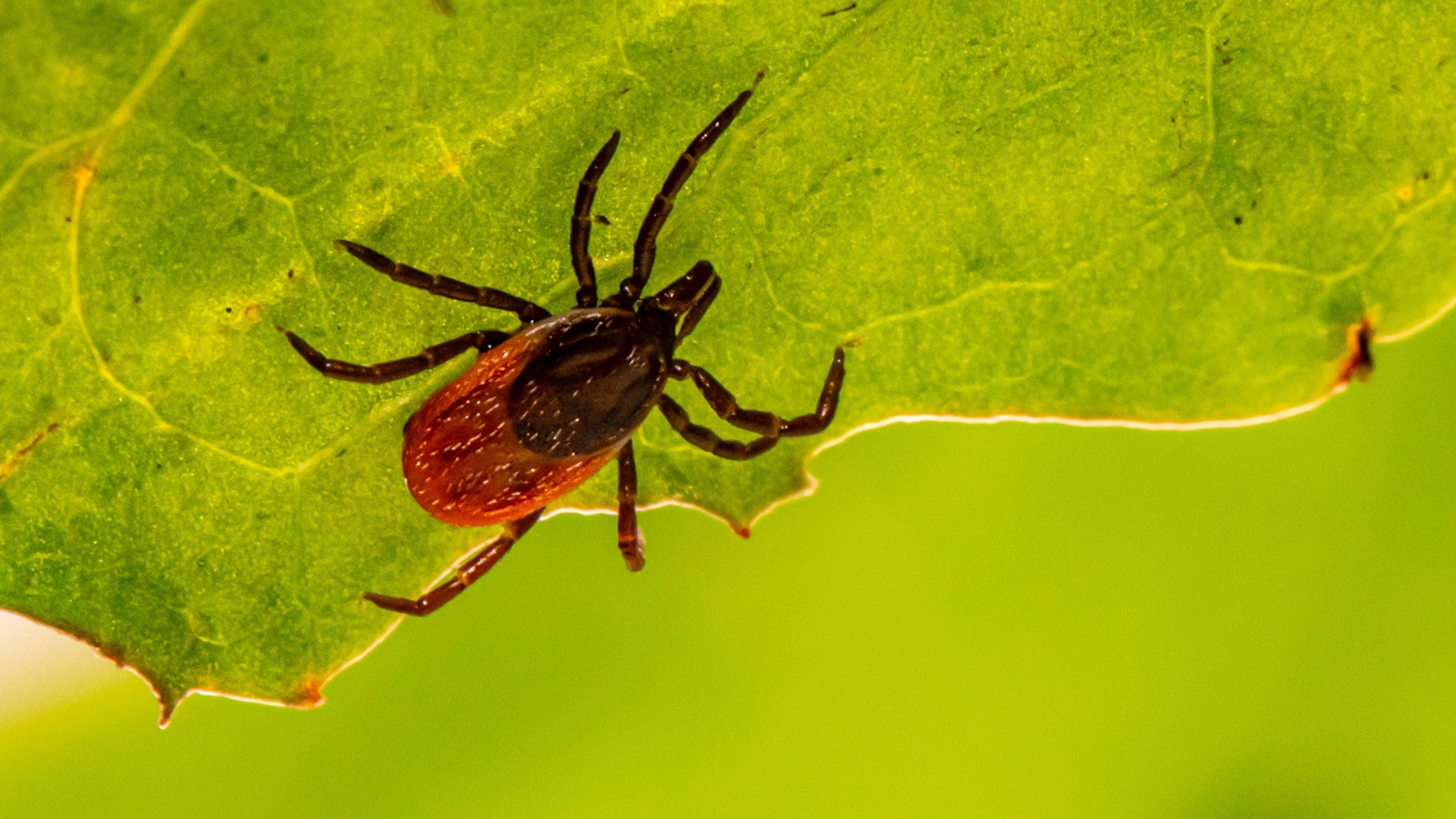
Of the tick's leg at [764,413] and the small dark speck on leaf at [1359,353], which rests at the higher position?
the small dark speck on leaf at [1359,353]

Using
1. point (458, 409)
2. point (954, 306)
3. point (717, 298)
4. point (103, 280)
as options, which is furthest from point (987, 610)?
point (103, 280)

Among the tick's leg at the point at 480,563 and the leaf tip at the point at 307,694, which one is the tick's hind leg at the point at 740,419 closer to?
the tick's leg at the point at 480,563

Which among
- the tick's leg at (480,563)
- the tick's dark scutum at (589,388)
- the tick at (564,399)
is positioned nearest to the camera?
the tick at (564,399)

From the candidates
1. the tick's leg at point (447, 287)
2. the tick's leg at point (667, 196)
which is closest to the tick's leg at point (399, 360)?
the tick's leg at point (447, 287)

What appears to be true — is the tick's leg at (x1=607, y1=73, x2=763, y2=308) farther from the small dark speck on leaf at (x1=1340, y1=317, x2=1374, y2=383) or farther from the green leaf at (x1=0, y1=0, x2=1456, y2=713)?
the small dark speck on leaf at (x1=1340, y1=317, x2=1374, y2=383)

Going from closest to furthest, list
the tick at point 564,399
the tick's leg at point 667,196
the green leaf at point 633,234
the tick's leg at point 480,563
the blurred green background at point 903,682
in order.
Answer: the green leaf at point 633,234
the tick's leg at point 667,196
the tick at point 564,399
the tick's leg at point 480,563
the blurred green background at point 903,682

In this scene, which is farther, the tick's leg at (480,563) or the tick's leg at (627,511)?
the tick's leg at (480,563)

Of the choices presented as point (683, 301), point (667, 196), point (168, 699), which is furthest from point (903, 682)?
point (168, 699)

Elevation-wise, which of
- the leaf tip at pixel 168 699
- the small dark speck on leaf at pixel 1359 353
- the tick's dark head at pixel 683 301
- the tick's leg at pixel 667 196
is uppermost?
the small dark speck on leaf at pixel 1359 353
